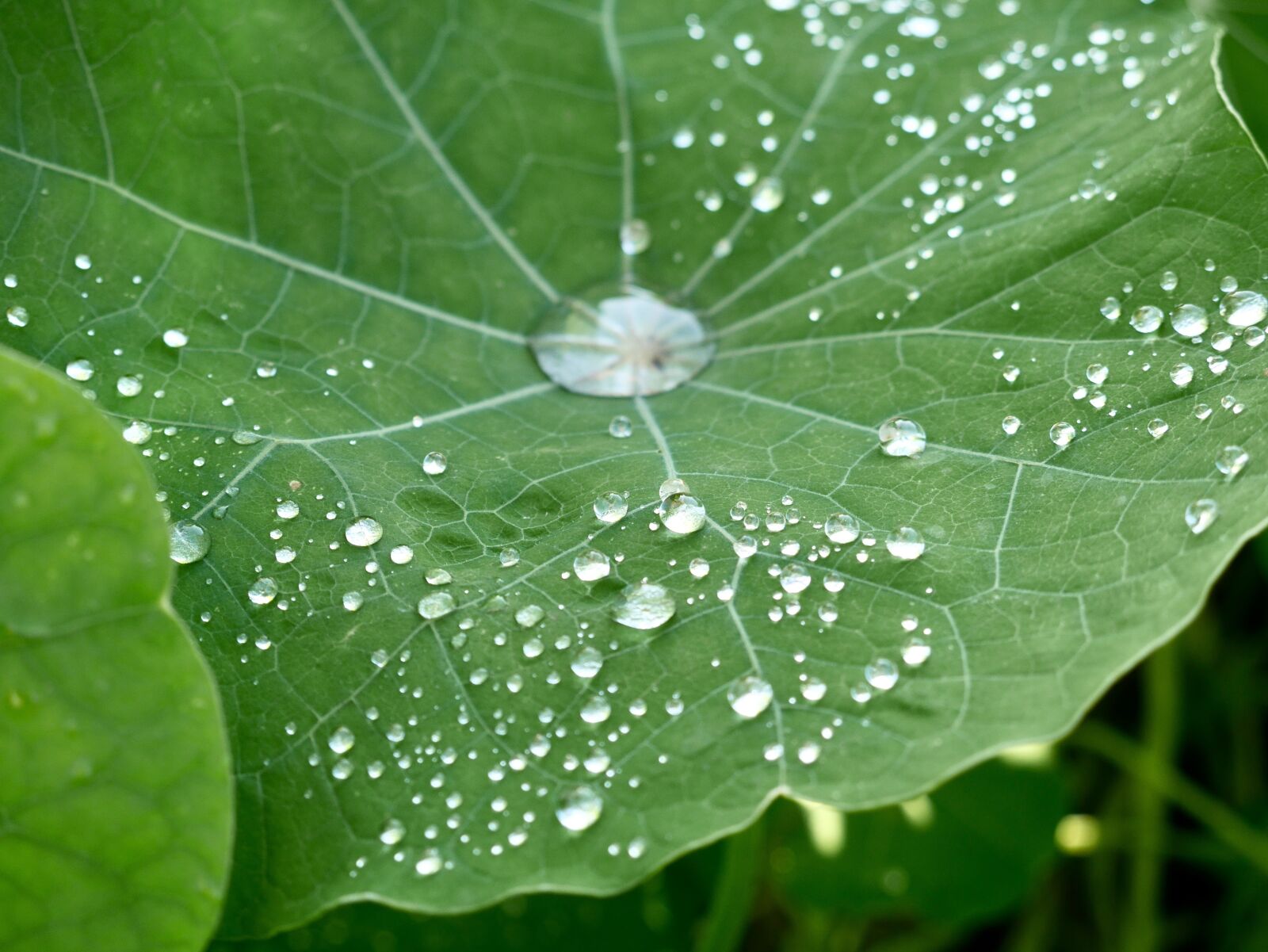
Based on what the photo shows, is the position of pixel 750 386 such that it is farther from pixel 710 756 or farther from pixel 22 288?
pixel 22 288

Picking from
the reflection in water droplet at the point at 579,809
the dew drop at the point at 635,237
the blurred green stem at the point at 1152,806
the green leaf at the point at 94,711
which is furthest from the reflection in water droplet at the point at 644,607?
the blurred green stem at the point at 1152,806

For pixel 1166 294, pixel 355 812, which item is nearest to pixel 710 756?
pixel 355 812

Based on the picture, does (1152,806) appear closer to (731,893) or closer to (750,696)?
(731,893)

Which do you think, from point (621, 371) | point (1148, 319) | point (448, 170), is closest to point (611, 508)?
point (621, 371)

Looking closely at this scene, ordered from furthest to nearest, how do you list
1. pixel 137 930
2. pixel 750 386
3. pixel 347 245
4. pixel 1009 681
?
pixel 347 245, pixel 750 386, pixel 1009 681, pixel 137 930

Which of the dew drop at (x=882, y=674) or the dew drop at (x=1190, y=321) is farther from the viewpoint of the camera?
the dew drop at (x=1190, y=321)

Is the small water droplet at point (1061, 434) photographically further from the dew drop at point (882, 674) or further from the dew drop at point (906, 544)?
the dew drop at point (882, 674)
